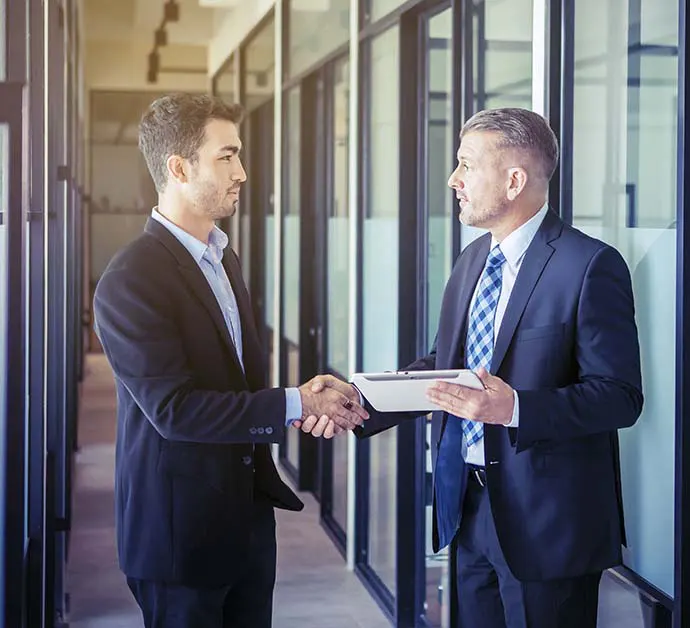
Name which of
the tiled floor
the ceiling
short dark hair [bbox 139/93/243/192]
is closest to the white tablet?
short dark hair [bbox 139/93/243/192]

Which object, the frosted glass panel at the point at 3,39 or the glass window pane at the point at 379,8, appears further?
the glass window pane at the point at 379,8

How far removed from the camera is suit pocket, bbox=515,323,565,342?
254 cm

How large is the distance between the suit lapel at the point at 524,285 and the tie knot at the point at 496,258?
123mm

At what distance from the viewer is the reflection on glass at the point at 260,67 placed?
27.5 feet

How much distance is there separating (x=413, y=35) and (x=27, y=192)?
2.12m

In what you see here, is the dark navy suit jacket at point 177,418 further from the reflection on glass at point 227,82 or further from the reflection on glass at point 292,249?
the reflection on glass at point 227,82

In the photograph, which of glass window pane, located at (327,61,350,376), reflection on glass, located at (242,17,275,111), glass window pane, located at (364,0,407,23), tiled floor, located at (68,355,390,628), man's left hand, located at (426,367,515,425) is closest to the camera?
man's left hand, located at (426,367,515,425)

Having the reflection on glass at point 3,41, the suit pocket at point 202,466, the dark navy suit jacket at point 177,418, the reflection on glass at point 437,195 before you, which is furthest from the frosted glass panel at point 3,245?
the reflection on glass at point 437,195

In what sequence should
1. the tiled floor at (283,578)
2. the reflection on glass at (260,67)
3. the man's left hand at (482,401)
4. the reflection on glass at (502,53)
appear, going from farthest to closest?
1. the reflection on glass at (260,67)
2. the tiled floor at (283,578)
3. the reflection on glass at (502,53)
4. the man's left hand at (482,401)

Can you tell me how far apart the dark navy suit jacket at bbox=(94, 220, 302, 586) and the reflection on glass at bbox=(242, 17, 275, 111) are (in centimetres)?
589

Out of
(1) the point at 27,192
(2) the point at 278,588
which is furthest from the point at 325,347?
(1) the point at 27,192

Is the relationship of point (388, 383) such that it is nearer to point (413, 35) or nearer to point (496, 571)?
point (496, 571)

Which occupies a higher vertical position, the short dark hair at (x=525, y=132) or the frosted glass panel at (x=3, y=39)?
the frosted glass panel at (x=3, y=39)

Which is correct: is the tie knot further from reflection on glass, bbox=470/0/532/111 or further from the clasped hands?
reflection on glass, bbox=470/0/532/111
